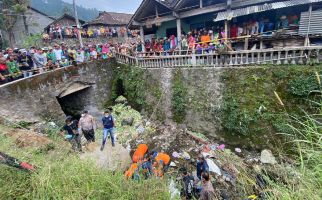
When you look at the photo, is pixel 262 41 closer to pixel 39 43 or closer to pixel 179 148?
pixel 179 148

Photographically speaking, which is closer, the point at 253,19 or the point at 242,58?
the point at 242,58

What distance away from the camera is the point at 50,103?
10.2 meters

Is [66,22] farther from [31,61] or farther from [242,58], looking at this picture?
[242,58]

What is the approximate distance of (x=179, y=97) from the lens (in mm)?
9977

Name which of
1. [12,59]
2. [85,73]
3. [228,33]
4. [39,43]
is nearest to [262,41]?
[228,33]

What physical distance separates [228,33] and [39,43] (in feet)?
59.0

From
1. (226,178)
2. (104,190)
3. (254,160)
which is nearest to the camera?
(104,190)

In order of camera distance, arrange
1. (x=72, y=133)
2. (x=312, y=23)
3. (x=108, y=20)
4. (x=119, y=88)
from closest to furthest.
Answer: (x=72, y=133) → (x=312, y=23) → (x=119, y=88) → (x=108, y=20)

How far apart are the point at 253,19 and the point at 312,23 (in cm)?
300

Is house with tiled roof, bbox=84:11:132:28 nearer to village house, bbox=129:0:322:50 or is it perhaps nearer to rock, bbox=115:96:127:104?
village house, bbox=129:0:322:50

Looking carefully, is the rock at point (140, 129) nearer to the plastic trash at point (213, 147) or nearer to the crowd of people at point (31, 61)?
the plastic trash at point (213, 147)

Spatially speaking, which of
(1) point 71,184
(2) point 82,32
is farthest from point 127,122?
(2) point 82,32

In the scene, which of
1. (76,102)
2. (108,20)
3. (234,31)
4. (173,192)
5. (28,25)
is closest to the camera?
(173,192)

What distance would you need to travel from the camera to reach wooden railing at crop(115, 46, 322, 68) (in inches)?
277
